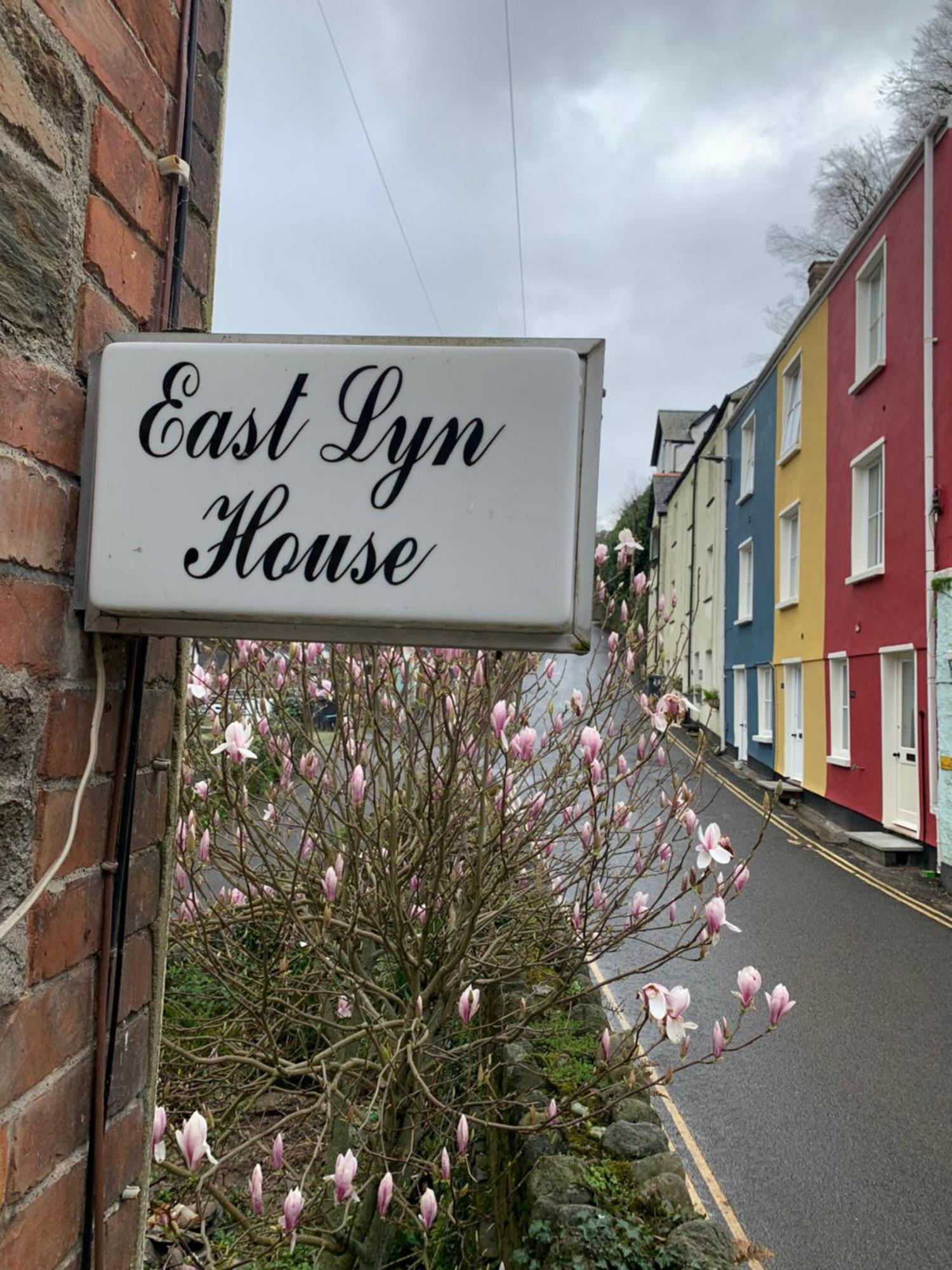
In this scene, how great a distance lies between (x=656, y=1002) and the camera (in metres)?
2.44

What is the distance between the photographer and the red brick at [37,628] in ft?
3.22

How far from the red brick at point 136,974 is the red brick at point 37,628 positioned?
0.45 meters

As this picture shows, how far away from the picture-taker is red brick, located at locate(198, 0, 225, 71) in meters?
1.47

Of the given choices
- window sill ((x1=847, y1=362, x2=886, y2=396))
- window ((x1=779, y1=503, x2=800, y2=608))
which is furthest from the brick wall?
window ((x1=779, y1=503, x2=800, y2=608))

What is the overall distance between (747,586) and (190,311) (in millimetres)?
19437

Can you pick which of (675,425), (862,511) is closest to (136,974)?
(862,511)

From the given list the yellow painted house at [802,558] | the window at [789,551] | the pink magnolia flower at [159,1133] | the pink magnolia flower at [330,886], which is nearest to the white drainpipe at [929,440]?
the yellow painted house at [802,558]

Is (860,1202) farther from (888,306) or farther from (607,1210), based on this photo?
(888,306)

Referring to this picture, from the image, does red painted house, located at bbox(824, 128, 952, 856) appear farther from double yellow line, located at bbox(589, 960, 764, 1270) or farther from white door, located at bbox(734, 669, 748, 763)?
double yellow line, located at bbox(589, 960, 764, 1270)

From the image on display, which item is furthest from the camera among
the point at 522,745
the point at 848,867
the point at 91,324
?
the point at 848,867

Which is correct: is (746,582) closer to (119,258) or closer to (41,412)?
(119,258)

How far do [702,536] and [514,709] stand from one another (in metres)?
22.1

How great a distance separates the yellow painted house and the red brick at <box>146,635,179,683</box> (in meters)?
14.0

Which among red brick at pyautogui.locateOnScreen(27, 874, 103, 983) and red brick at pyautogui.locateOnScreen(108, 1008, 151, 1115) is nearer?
red brick at pyautogui.locateOnScreen(27, 874, 103, 983)
